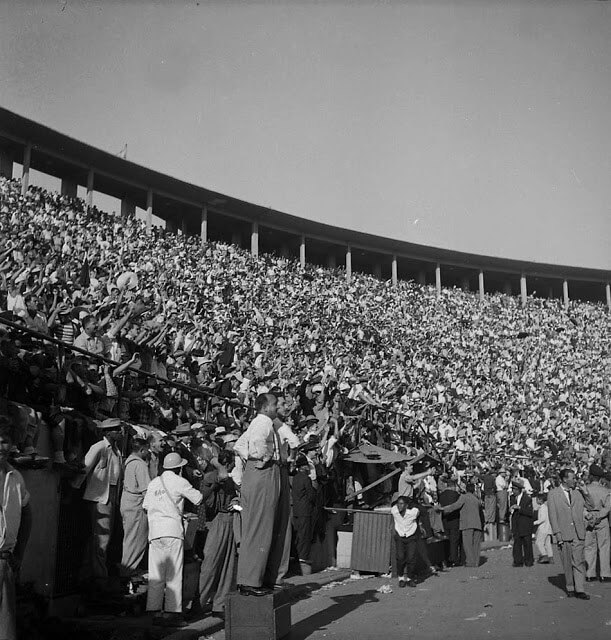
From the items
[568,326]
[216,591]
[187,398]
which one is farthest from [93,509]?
[568,326]

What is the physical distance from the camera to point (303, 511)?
12109 mm

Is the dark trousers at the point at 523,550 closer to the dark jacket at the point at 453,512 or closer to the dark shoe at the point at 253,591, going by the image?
the dark jacket at the point at 453,512

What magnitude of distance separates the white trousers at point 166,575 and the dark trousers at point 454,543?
9.36 m

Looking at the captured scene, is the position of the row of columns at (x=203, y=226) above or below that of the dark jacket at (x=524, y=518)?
above

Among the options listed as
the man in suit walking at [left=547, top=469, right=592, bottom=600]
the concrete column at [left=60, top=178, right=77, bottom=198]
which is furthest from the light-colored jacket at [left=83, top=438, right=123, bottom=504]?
the concrete column at [left=60, top=178, right=77, bottom=198]

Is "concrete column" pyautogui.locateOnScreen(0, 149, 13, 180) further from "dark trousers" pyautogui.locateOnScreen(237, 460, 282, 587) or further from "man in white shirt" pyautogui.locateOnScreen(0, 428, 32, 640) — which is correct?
"man in white shirt" pyautogui.locateOnScreen(0, 428, 32, 640)

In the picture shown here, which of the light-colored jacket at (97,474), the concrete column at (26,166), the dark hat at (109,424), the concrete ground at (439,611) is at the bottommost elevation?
the concrete ground at (439,611)

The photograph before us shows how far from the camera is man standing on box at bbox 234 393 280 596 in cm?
641

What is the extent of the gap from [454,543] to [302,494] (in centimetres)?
522

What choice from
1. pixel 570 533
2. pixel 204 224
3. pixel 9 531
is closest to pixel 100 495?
pixel 9 531

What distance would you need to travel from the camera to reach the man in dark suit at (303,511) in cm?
1204

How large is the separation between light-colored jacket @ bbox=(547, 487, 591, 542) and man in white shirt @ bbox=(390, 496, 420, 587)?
8.01ft

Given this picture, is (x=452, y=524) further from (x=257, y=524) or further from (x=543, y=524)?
(x=257, y=524)

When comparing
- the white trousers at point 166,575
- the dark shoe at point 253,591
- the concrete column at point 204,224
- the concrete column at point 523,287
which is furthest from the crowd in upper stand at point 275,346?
the concrete column at point 204,224
